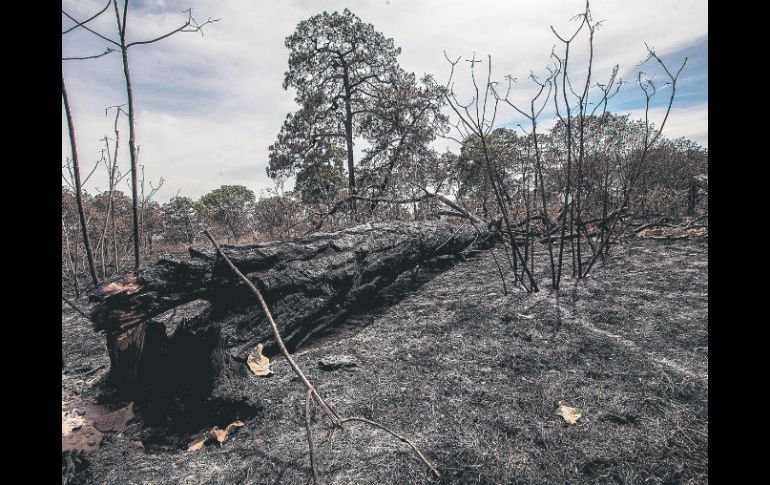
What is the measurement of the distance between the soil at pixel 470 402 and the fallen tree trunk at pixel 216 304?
139mm

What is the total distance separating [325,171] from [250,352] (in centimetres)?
1279

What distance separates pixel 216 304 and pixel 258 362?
50cm

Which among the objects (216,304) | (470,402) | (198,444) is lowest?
(198,444)

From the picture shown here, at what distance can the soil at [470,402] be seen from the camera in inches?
60.7

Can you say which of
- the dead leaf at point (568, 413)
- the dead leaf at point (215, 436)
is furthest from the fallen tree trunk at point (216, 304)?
the dead leaf at point (568, 413)

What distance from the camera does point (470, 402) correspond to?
1.99 metres

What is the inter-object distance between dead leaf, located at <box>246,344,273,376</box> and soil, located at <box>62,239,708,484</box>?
0.06 metres

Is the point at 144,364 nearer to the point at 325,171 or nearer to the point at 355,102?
the point at 325,171

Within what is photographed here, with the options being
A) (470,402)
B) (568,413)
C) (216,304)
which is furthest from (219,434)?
(568,413)

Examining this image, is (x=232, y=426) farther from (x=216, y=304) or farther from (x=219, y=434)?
(x=216, y=304)

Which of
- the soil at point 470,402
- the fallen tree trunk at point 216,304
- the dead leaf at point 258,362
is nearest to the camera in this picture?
the soil at point 470,402

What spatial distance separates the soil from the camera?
1.54 meters

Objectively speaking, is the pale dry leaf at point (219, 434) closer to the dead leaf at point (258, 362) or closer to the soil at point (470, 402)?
the soil at point (470, 402)

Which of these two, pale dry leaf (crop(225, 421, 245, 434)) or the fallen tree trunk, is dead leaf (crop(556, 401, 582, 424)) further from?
the fallen tree trunk
